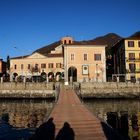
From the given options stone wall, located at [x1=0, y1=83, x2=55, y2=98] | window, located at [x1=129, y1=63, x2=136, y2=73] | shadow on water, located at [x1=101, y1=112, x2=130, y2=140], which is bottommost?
shadow on water, located at [x1=101, y1=112, x2=130, y2=140]

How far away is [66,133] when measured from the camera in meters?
18.7

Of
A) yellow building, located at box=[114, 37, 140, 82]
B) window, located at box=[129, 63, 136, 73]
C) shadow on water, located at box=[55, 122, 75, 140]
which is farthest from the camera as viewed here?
window, located at box=[129, 63, 136, 73]

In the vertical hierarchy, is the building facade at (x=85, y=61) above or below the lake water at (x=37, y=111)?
above

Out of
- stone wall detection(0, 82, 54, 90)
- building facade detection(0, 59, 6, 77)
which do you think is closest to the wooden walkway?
stone wall detection(0, 82, 54, 90)

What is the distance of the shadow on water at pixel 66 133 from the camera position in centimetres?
1764

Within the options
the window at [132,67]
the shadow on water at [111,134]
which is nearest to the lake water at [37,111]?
the shadow on water at [111,134]

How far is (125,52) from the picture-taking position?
77625 mm

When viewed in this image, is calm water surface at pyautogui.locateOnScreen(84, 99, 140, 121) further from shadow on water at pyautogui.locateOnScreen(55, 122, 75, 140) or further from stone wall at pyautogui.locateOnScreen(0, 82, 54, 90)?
stone wall at pyautogui.locateOnScreen(0, 82, 54, 90)

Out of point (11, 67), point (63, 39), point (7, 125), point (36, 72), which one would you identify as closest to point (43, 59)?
point (36, 72)

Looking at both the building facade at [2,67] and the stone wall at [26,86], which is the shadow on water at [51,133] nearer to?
the stone wall at [26,86]

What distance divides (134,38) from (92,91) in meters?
22.7

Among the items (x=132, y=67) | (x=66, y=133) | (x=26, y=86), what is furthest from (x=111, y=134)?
(x=132, y=67)

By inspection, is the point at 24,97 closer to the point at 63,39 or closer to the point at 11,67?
the point at 11,67

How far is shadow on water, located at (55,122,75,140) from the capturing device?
17641 mm
